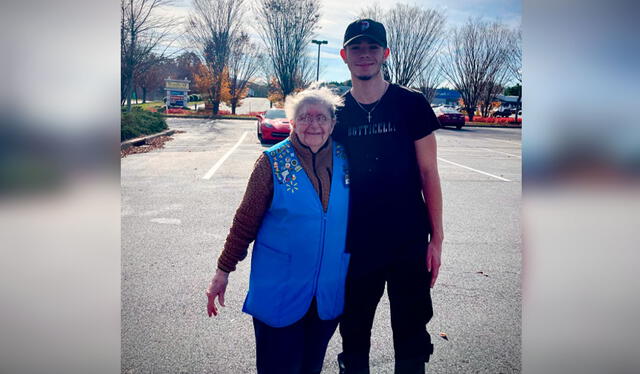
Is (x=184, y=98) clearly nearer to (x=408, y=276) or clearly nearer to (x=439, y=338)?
(x=408, y=276)

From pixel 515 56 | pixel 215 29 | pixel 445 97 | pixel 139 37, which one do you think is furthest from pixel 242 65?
pixel 515 56

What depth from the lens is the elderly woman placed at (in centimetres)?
174

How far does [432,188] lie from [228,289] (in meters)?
1.74

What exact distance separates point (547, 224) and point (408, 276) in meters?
0.64

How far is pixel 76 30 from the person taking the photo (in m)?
1.70

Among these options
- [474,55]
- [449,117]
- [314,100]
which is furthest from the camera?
[449,117]

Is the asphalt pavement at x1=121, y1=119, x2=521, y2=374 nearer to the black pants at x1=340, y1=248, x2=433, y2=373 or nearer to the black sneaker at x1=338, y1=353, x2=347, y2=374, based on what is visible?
the black sneaker at x1=338, y1=353, x2=347, y2=374

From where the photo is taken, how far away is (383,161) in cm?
185

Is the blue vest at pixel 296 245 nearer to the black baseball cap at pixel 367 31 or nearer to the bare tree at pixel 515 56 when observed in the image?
the black baseball cap at pixel 367 31

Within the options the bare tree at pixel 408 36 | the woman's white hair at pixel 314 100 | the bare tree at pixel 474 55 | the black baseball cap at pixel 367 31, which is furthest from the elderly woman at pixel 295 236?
the bare tree at pixel 474 55

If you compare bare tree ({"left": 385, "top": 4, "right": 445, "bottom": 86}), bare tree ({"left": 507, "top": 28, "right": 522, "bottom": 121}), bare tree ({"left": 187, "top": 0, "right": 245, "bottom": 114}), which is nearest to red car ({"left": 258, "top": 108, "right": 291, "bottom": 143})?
bare tree ({"left": 187, "top": 0, "right": 245, "bottom": 114})

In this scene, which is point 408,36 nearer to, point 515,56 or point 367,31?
point 367,31

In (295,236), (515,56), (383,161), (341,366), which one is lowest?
(341,366)

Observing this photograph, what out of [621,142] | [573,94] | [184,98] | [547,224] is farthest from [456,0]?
[184,98]
